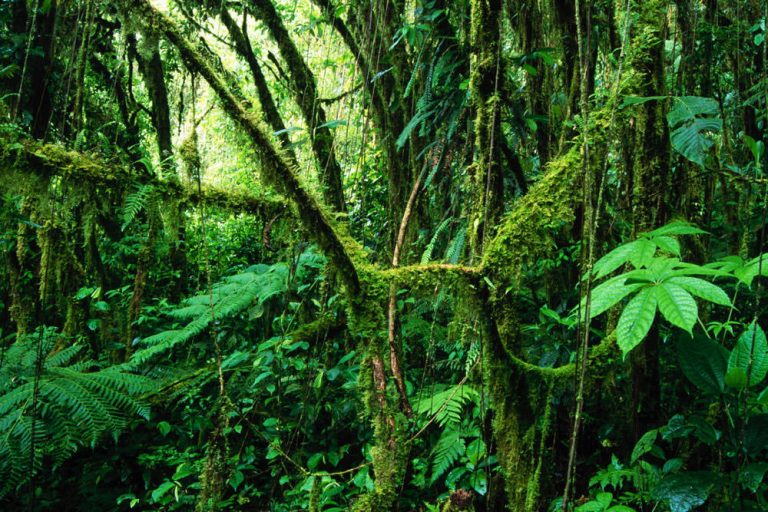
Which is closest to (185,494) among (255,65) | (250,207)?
(250,207)

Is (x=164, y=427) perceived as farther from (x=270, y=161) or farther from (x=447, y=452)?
(x=270, y=161)

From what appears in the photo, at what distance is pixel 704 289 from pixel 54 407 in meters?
2.49

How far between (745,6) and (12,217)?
13.1 feet

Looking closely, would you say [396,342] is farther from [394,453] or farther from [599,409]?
[599,409]

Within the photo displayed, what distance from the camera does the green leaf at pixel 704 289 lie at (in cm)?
100

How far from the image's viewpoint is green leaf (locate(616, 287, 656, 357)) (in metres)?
1.01

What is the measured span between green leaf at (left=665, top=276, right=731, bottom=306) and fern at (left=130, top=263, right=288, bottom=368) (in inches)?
72.7

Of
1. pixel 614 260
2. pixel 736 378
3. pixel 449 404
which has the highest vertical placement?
pixel 614 260

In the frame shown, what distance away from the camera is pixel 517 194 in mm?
1997

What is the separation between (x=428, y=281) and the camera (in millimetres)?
1113

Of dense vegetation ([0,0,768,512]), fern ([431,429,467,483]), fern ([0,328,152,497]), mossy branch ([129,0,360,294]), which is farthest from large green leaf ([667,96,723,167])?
fern ([0,328,152,497])

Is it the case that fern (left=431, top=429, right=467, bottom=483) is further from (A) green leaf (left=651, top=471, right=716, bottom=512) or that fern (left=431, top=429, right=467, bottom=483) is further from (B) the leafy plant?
(B) the leafy plant

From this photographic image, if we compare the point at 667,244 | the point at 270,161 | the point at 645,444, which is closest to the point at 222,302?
the point at 270,161

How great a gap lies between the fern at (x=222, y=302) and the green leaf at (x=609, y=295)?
1.71 meters
